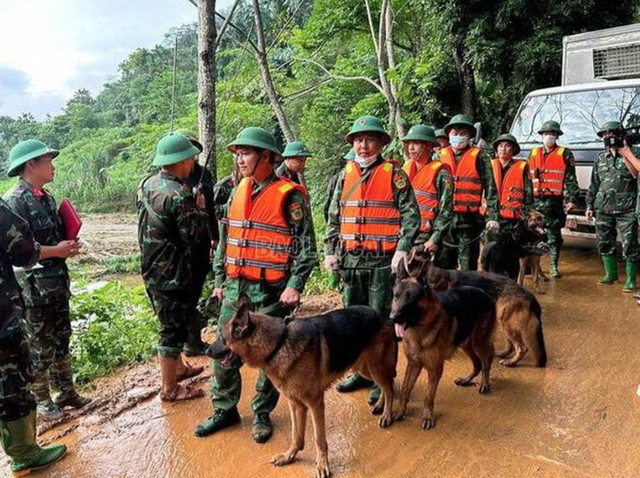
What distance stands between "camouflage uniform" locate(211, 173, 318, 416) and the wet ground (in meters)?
0.27

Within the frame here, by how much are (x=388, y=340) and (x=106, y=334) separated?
12.0 ft

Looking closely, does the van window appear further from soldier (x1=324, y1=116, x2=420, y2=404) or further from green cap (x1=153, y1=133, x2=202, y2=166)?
green cap (x1=153, y1=133, x2=202, y2=166)

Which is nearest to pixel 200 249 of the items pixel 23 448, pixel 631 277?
pixel 23 448

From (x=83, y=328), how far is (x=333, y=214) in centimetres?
358

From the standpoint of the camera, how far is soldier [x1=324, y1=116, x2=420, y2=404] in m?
A: 4.24

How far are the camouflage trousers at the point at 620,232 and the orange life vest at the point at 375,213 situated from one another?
4345mm

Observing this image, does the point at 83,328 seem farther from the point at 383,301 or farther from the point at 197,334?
the point at 383,301

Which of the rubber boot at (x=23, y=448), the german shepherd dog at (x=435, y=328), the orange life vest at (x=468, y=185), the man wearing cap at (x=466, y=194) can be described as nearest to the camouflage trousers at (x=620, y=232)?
the man wearing cap at (x=466, y=194)

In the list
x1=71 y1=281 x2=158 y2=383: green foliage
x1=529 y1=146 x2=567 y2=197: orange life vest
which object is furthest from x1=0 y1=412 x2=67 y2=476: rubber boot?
x1=529 y1=146 x2=567 y2=197: orange life vest

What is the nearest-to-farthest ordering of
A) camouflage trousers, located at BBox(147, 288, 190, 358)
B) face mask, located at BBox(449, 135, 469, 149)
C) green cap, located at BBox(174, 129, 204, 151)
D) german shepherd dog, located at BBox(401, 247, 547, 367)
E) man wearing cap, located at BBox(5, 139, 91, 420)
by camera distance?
man wearing cap, located at BBox(5, 139, 91, 420) → camouflage trousers, located at BBox(147, 288, 190, 358) → german shepherd dog, located at BBox(401, 247, 547, 367) → green cap, located at BBox(174, 129, 204, 151) → face mask, located at BBox(449, 135, 469, 149)

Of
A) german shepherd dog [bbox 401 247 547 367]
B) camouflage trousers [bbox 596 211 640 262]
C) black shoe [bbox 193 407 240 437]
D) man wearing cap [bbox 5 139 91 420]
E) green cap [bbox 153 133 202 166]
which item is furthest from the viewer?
camouflage trousers [bbox 596 211 640 262]

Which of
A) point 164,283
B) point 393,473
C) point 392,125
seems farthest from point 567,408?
point 392,125

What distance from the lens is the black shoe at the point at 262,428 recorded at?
381cm

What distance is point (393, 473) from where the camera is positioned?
3.37m
